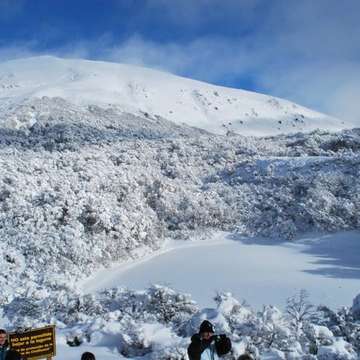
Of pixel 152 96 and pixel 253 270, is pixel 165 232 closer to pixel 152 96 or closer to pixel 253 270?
pixel 253 270

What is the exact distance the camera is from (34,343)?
750cm

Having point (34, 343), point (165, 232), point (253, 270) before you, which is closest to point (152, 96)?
point (165, 232)

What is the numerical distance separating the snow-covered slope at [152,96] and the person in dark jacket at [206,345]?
37.3 meters

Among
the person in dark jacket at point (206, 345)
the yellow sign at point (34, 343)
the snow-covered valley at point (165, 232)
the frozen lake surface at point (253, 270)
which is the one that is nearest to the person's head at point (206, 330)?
the person in dark jacket at point (206, 345)

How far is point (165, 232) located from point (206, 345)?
1741 cm

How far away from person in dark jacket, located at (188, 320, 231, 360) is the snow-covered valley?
10.4 feet

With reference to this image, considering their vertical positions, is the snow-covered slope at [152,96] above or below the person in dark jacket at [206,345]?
above

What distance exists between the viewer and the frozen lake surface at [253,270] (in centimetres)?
1548

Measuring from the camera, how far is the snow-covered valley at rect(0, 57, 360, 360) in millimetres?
10344

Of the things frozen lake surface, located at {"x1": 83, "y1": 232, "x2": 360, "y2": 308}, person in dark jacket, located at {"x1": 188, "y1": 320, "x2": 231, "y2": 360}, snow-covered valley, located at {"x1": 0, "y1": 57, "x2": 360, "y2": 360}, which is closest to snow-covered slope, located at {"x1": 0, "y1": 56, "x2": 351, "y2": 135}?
snow-covered valley, located at {"x1": 0, "y1": 57, "x2": 360, "y2": 360}

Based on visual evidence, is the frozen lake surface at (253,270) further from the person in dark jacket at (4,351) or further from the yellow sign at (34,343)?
the person in dark jacket at (4,351)

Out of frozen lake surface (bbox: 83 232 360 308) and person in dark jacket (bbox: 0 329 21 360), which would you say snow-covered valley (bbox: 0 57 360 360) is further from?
person in dark jacket (bbox: 0 329 21 360)

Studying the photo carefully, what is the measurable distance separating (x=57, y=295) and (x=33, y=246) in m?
5.36

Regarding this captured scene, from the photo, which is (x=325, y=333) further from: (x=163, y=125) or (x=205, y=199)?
(x=163, y=125)
